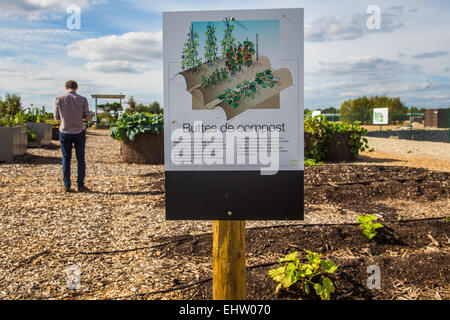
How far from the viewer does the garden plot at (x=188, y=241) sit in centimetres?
307

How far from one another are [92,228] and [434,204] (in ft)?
15.0

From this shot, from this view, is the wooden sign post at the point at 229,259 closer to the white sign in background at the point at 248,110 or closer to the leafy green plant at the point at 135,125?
the white sign in background at the point at 248,110

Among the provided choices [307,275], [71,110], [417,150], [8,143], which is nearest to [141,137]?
[8,143]

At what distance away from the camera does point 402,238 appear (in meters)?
4.10

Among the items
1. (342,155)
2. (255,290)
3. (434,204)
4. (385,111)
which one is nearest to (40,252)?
(255,290)

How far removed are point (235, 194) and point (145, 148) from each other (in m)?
7.86

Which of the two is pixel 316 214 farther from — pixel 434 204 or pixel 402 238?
pixel 434 204

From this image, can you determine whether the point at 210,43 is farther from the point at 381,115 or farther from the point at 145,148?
the point at 381,115

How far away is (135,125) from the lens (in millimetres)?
9766

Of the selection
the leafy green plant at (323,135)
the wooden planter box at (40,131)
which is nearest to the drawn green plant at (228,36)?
the leafy green plant at (323,135)
